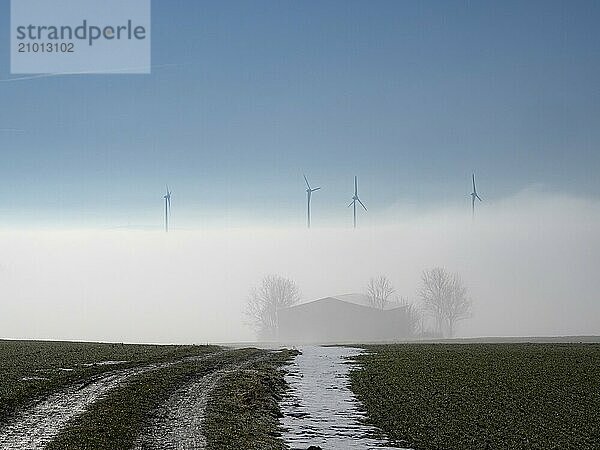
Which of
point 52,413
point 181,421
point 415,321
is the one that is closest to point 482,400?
point 181,421

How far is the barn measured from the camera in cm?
13700

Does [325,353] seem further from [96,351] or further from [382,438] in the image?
[382,438]

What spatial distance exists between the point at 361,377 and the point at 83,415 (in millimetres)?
16234

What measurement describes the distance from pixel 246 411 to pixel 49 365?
1678 cm

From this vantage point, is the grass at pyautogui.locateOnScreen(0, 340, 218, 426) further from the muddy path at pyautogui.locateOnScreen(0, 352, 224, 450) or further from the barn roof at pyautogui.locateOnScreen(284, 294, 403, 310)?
the barn roof at pyautogui.locateOnScreen(284, 294, 403, 310)

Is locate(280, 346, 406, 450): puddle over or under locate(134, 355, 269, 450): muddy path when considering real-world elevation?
under

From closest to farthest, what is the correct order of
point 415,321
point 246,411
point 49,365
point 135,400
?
point 246,411 → point 135,400 → point 49,365 → point 415,321

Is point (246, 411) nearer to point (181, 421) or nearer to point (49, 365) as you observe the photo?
point (181, 421)

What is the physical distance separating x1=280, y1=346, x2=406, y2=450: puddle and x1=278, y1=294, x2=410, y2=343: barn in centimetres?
A: 9455

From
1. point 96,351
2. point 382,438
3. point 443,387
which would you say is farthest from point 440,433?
point 96,351

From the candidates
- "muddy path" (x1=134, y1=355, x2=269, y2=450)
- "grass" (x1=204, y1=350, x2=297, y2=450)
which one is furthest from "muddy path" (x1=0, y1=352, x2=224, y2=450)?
"grass" (x1=204, y1=350, x2=297, y2=450)

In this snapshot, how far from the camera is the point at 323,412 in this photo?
28.9m

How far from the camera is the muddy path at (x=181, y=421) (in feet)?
71.6

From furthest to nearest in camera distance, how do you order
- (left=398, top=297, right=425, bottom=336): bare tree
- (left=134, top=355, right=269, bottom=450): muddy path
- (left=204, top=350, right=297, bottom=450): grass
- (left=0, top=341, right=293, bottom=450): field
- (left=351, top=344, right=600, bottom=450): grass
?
(left=398, top=297, right=425, bottom=336): bare tree → (left=351, top=344, right=600, bottom=450): grass → (left=204, top=350, right=297, bottom=450): grass → (left=0, top=341, right=293, bottom=450): field → (left=134, top=355, right=269, bottom=450): muddy path
